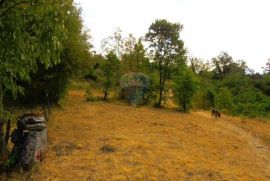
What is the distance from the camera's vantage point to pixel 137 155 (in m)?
11.7

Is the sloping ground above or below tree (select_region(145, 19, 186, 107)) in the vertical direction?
below

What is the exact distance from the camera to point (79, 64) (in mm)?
19125

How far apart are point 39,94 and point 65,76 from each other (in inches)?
76.3

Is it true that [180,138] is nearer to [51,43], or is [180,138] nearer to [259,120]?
[51,43]

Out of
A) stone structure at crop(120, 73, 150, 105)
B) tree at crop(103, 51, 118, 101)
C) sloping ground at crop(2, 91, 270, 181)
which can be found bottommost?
sloping ground at crop(2, 91, 270, 181)

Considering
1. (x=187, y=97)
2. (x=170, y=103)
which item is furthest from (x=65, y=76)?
(x=170, y=103)

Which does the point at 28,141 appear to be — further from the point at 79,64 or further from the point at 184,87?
the point at 184,87

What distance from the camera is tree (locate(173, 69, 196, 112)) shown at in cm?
2748

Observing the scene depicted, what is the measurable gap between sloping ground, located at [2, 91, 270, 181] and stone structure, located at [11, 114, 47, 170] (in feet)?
1.19

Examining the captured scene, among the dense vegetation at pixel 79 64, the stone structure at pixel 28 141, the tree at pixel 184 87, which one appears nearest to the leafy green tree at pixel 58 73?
the dense vegetation at pixel 79 64

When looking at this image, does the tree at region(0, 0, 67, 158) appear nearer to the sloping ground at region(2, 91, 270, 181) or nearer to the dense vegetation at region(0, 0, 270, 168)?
the dense vegetation at region(0, 0, 270, 168)

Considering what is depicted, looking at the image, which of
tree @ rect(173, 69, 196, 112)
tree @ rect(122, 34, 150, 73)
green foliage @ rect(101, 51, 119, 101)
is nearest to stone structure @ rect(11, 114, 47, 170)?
green foliage @ rect(101, 51, 119, 101)

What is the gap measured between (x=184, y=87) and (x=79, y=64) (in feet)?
37.7

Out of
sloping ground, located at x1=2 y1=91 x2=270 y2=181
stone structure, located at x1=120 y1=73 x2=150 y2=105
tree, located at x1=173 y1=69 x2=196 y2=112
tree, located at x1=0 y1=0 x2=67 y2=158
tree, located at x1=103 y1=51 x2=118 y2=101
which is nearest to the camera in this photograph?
tree, located at x1=0 y1=0 x2=67 y2=158
